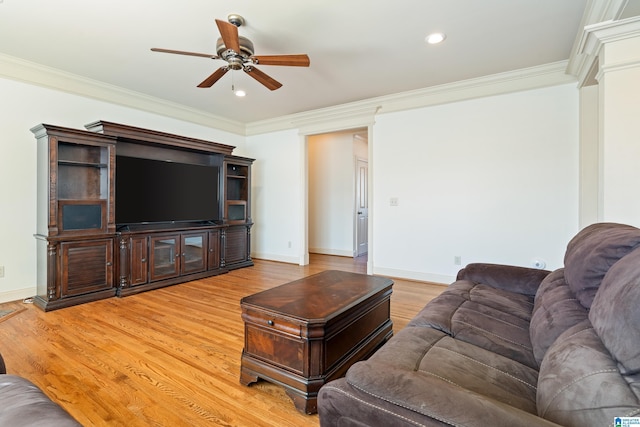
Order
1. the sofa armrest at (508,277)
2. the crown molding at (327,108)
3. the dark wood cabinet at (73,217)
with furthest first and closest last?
the crown molding at (327,108)
the dark wood cabinet at (73,217)
the sofa armrest at (508,277)

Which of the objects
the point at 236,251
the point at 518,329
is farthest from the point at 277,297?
the point at 236,251

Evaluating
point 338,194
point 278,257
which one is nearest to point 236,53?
point 278,257

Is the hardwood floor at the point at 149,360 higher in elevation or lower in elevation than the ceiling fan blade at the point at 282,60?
lower

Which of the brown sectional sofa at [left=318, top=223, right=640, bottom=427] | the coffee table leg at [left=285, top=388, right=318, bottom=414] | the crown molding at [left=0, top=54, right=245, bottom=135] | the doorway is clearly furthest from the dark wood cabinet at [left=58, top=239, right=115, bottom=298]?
the doorway

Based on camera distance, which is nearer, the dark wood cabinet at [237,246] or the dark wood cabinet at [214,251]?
the dark wood cabinet at [214,251]

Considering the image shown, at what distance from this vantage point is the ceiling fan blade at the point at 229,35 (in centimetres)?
216

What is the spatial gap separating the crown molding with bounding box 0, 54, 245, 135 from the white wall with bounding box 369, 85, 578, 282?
120 inches

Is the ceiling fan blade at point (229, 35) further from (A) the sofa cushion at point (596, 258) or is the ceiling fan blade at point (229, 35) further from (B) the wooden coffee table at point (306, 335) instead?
(A) the sofa cushion at point (596, 258)

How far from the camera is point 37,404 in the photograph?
2.98 ft

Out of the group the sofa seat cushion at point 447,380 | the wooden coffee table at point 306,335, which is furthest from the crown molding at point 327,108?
the sofa seat cushion at point 447,380

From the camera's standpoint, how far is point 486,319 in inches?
64.6

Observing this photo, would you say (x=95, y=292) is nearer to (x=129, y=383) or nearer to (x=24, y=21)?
(x=129, y=383)

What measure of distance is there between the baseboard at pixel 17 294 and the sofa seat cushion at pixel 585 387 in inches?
186

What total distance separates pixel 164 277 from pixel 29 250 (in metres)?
1.44
